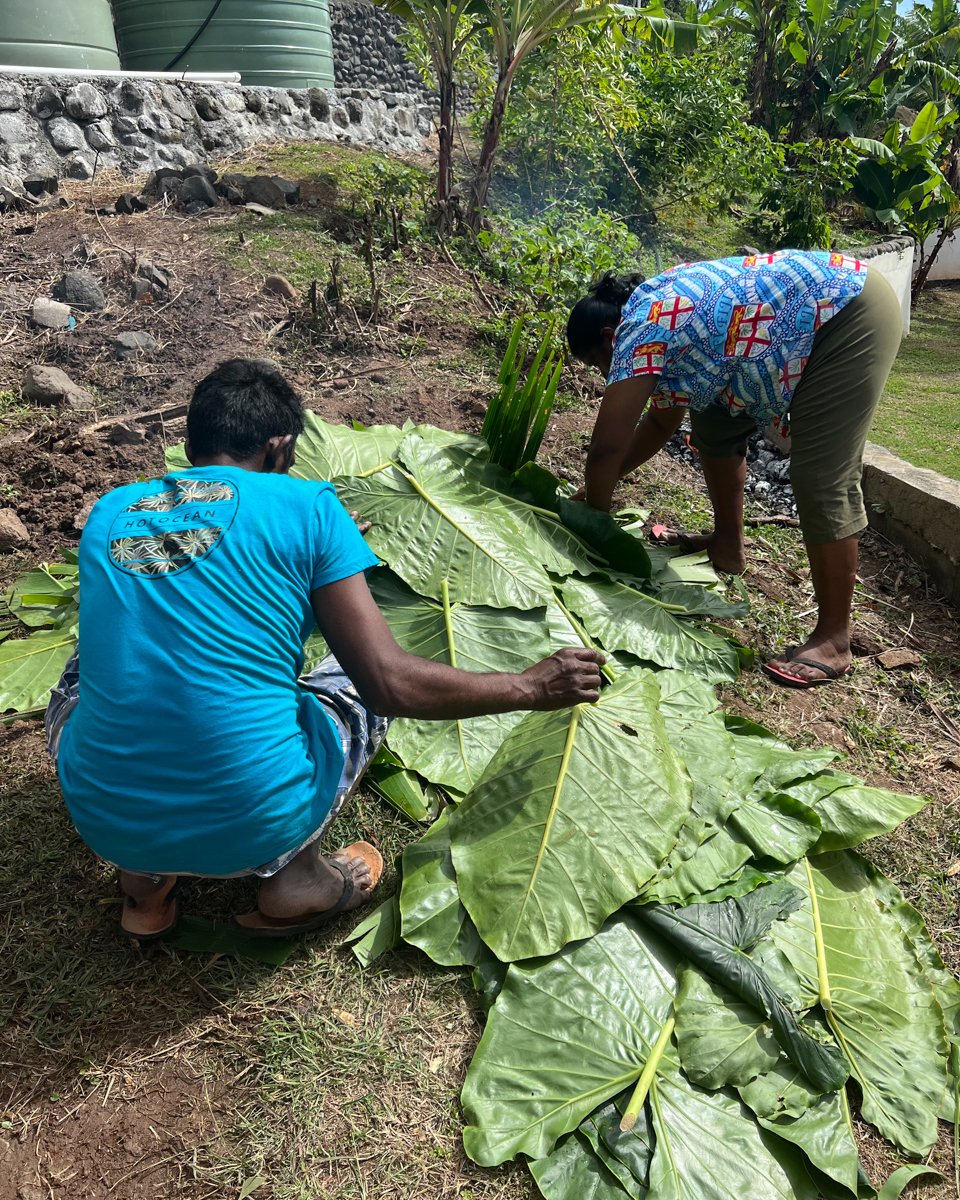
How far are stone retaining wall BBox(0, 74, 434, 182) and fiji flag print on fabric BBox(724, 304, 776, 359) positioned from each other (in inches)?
225

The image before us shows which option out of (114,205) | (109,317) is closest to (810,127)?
(114,205)

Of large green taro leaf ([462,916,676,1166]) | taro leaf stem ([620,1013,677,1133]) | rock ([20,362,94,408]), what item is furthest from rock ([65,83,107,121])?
taro leaf stem ([620,1013,677,1133])

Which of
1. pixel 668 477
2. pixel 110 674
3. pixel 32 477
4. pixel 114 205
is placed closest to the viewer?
pixel 110 674

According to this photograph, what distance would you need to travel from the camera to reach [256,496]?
6.24 ft

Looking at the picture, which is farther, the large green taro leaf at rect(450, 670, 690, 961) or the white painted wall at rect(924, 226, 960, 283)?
the white painted wall at rect(924, 226, 960, 283)

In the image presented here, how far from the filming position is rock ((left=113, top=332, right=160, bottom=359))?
4.69m

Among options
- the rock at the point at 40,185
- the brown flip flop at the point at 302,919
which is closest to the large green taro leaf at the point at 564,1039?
the brown flip flop at the point at 302,919

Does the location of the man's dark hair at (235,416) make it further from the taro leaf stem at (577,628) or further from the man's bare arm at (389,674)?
the taro leaf stem at (577,628)

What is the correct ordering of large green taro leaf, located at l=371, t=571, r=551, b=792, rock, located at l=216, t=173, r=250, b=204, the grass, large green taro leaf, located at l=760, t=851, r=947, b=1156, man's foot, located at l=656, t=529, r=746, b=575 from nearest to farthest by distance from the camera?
large green taro leaf, located at l=760, t=851, r=947, b=1156, large green taro leaf, located at l=371, t=571, r=551, b=792, man's foot, located at l=656, t=529, r=746, b=575, the grass, rock, located at l=216, t=173, r=250, b=204

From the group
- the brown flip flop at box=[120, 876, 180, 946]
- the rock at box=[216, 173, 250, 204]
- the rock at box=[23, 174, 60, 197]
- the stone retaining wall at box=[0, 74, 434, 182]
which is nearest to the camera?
the brown flip flop at box=[120, 876, 180, 946]

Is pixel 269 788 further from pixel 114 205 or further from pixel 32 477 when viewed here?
pixel 114 205

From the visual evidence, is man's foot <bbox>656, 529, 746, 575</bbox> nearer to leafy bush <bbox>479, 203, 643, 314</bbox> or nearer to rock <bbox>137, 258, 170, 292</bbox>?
leafy bush <bbox>479, 203, 643, 314</bbox>

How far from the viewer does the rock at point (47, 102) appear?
272 inches

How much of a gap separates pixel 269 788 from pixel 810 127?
581 inches
